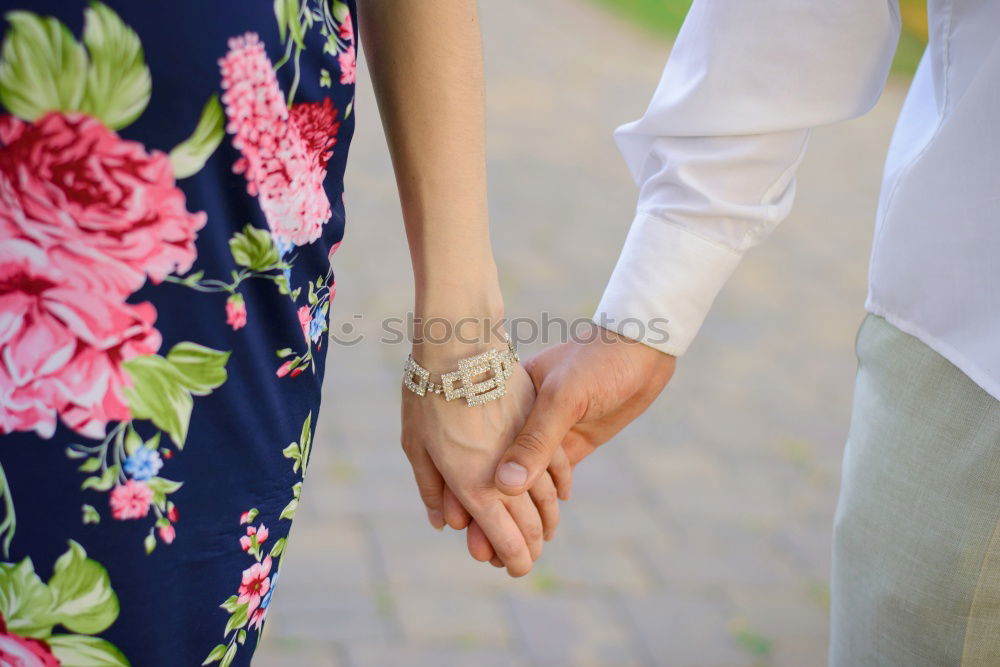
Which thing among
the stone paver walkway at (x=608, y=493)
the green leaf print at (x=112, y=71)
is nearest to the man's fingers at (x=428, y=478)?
the green leaf print at (x=112, y=71)

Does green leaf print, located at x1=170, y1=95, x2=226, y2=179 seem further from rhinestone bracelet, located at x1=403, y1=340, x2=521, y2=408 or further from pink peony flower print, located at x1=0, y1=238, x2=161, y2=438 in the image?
rhinestone bracelet, located at x1=403, y1=340, x2=521, y2=408

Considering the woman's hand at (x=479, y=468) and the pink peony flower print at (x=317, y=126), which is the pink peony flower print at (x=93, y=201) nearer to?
the pink peony flower print at (x=317, y=126)

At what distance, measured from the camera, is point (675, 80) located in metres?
1.50

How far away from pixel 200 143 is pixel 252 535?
0.40 m

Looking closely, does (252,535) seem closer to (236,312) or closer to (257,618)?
(257,618)

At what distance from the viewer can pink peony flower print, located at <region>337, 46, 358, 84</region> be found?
1.03 metres

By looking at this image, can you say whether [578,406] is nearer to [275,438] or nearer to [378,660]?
[275,438]

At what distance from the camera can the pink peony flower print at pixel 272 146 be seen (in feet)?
2.99

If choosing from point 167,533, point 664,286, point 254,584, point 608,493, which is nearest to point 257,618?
point 254,584

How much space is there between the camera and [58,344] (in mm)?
906

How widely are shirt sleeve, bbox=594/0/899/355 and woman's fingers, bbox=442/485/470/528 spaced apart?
338 millimetres

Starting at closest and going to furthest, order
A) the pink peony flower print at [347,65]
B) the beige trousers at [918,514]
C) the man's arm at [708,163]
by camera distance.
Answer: the pink peony flower print at [347,65], the beige trousers at [918,514], the man's arm at [708,163]

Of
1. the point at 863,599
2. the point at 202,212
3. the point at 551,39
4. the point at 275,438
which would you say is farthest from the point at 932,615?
the point at 551,39

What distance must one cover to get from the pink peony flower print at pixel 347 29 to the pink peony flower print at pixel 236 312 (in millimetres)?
283
